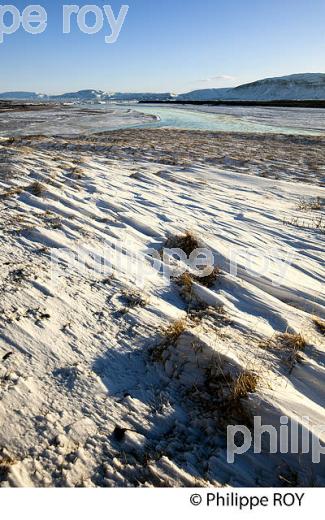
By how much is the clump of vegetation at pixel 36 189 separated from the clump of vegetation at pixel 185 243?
2450 mm

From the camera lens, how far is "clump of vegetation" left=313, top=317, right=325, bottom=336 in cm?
300

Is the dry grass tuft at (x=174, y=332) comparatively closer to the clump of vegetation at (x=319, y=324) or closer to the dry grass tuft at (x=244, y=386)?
the dry grass tuft at (x=244, y=386)

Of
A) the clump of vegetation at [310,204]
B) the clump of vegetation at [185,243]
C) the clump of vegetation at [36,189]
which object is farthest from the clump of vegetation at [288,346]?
the clump of vegetation at [310,204]

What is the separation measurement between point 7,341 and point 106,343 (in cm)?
75

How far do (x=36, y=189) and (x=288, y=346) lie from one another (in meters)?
4.62

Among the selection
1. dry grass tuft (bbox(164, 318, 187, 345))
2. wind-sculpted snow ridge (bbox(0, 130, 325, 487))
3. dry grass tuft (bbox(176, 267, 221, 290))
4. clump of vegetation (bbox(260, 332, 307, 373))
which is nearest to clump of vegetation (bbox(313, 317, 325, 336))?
wind-sculpted snow ridge (bbox(0, 130, 325, 487))

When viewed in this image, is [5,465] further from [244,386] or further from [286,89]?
[286,89]

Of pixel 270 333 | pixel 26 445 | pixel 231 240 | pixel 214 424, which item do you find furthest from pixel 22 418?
pixel 231 240

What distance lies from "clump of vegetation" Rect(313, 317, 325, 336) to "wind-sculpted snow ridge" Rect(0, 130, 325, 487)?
2cm

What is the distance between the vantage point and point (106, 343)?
2.76 meters

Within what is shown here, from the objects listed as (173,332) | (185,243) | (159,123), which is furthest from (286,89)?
(173,332)

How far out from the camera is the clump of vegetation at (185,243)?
4430 millimetres

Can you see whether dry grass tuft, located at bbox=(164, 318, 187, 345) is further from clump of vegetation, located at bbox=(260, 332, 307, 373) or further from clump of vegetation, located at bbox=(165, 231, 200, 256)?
clump of vegetation, located at bbox=(165, 231, 200, 256)
